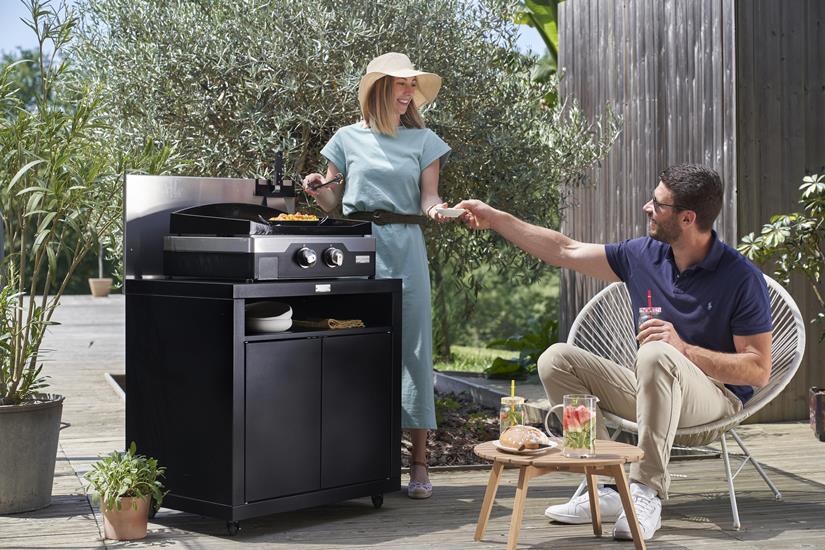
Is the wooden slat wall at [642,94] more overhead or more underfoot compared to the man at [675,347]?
more overhead

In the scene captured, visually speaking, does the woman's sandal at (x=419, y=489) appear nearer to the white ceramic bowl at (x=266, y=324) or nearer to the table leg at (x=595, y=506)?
the table leg at (x=595, y=506)

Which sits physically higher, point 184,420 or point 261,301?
point 261,301

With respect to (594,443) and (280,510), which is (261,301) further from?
(594,443)

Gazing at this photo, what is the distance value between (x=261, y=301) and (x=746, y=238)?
2.71m

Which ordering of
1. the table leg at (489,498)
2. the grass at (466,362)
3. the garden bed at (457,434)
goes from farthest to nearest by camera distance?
the grass at (466,362) → the garden bed at (457,434) → the table leg at (489,498)

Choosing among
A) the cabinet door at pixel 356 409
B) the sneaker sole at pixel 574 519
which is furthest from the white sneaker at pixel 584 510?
the cabinet door at pixel 356 409

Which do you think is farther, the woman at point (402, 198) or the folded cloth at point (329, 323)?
the woman at point (402, 198)

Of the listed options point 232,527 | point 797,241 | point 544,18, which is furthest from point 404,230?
point 544,18

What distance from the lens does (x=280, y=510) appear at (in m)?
3.74

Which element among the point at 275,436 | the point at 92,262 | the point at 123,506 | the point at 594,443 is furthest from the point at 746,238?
the point at 92,262

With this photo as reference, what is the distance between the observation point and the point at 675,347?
3660 mm

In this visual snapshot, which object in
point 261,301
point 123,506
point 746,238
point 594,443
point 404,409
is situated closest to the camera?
point 594,443

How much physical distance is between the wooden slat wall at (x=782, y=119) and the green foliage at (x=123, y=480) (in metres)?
3.53

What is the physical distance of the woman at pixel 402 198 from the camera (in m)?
4.28
